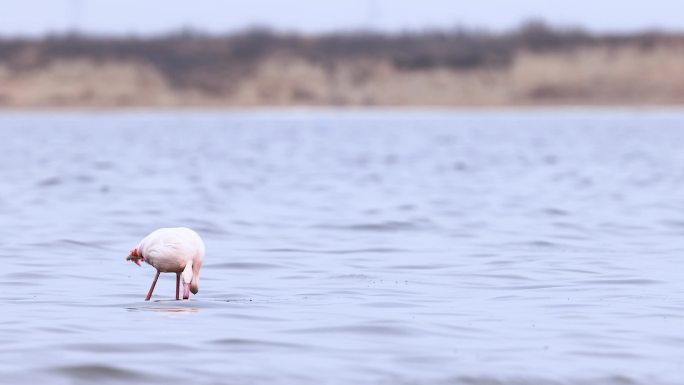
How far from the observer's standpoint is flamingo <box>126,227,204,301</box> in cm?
1095

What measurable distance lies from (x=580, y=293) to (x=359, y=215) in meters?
8.50

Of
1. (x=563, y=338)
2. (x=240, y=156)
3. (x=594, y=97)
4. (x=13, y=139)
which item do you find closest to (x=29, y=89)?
(x=594, y=97)

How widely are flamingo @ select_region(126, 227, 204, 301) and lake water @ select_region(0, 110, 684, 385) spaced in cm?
23

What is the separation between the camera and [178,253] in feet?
35.9

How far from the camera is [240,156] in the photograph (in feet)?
135

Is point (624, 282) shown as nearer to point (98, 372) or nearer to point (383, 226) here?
point (98, 372)

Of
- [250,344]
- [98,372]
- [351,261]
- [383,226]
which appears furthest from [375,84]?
[98,372]

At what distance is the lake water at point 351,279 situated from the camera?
8641mm

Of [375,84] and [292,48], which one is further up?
[292,48]

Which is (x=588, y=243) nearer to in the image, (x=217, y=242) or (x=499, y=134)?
(x=217, y=242)

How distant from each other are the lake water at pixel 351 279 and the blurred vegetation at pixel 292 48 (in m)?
75.8

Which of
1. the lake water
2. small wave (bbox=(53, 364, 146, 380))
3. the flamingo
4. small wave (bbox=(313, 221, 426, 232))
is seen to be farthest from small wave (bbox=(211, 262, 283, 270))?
small wave (bbox=(53, 364, 146, 380))

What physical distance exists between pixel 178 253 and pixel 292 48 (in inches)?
4002

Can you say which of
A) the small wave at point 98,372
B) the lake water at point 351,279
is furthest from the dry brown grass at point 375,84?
the small wave at point 98,372
